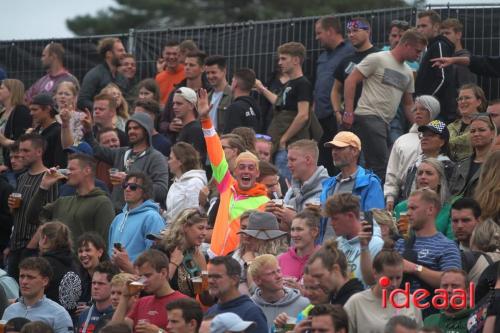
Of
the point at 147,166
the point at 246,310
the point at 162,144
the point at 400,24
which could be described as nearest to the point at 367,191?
the point at 246,310

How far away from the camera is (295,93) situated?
62.6 feet

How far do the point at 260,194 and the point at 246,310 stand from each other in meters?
3.03

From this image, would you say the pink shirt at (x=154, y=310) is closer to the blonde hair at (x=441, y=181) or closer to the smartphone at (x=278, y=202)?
the smartphone at (x=278, y=202)

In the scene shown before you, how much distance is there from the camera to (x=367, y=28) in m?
19.1

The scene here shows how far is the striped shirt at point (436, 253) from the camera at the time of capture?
13.4 meters

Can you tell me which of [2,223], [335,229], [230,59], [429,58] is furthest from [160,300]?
[230,59]

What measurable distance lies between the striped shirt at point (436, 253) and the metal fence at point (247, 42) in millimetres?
6611

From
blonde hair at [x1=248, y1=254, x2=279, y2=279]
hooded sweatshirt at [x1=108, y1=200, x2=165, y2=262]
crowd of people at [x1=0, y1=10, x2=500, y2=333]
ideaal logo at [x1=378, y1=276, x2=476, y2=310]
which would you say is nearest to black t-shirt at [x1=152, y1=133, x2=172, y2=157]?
crowd of people at [x1=0, y1=10, x2=500, y2=333]

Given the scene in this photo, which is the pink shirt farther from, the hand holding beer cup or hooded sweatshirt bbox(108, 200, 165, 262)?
the hand holding beer cup

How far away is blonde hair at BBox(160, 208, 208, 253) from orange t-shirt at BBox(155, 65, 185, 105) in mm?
6597

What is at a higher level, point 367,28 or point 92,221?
point 367,28

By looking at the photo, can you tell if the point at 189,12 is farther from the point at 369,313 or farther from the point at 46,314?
the point at 369,313

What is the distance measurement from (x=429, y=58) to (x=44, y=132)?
4.65 m

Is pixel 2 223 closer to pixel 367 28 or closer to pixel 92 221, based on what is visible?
pixel 92 221
